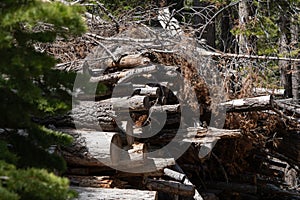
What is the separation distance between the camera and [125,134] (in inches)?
206

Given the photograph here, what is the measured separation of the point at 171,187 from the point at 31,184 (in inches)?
149

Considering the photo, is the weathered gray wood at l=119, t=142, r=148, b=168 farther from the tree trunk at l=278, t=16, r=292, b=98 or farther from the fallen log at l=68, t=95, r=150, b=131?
the tree trunk at l=278, t=16, r=292, b=98

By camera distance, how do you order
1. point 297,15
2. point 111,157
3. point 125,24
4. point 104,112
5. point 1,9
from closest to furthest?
point 1,9
point 111,157
point 104,112
point 125,24
point 297,15

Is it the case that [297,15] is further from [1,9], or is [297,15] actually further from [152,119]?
[1,9]

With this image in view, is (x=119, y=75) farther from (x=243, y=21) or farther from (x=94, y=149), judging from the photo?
(x=243, y=21)

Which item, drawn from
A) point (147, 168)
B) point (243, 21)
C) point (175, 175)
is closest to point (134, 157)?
point (147, 168)

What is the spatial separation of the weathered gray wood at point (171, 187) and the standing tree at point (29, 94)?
3042 mm

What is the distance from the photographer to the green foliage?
2.06 meters

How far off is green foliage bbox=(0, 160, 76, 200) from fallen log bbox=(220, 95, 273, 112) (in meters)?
3.98

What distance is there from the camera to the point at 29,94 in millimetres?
2316

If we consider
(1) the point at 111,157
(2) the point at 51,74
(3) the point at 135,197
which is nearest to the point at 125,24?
(1) the point at 111,157

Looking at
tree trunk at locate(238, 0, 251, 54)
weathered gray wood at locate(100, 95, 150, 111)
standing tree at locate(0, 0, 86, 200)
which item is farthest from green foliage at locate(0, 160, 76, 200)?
tree trunk at locate(238, 0, 251, 54)

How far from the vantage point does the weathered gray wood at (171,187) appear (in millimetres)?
5613

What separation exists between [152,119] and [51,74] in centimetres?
346
